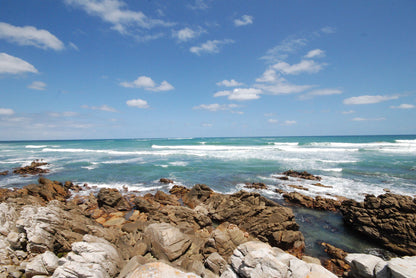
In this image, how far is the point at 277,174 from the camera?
73.3ft

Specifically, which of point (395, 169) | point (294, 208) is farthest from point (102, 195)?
point (395, 169)

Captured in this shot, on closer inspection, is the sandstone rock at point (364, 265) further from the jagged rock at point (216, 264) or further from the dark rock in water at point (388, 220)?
the dark rock in water at point (388, 220)

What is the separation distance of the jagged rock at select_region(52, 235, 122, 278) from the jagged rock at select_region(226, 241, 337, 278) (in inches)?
120

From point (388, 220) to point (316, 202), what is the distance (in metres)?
3.97

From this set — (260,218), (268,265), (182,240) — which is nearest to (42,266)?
(182,240)

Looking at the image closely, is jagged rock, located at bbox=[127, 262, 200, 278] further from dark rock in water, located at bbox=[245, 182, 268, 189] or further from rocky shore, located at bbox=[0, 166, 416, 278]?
dark rock in water, located at bbox=[245, 182, 268, 189]

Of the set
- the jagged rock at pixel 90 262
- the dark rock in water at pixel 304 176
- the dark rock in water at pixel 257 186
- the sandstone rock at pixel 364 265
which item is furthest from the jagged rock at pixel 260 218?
the dark rock in water at pixel 304 176

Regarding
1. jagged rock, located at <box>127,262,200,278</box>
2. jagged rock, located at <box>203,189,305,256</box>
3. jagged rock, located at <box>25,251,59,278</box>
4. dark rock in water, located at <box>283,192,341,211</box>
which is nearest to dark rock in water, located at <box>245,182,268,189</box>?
dark rock in water, located at <box>283,192,341,211</box>

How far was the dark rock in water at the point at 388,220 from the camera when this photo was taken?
892 cm

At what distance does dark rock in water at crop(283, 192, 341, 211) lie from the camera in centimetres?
1293

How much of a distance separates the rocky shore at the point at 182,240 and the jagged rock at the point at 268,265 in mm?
19

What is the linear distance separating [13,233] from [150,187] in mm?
12243

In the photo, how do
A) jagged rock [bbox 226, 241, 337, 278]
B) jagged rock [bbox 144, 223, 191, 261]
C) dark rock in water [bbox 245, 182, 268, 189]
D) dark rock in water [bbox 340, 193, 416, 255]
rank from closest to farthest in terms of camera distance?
jagged rock [bbox 226, 241, 337, 278] < jagged rock [bbox 144, 223, 191, 261] < dark rock in water [bbox 340, 193, 416, 255] < dark rock in water [bbox 245, 182, 268, 189]

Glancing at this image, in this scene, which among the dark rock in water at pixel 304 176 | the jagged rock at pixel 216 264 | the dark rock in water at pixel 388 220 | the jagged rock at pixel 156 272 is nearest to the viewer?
the jagged rock at pixel 156 272
